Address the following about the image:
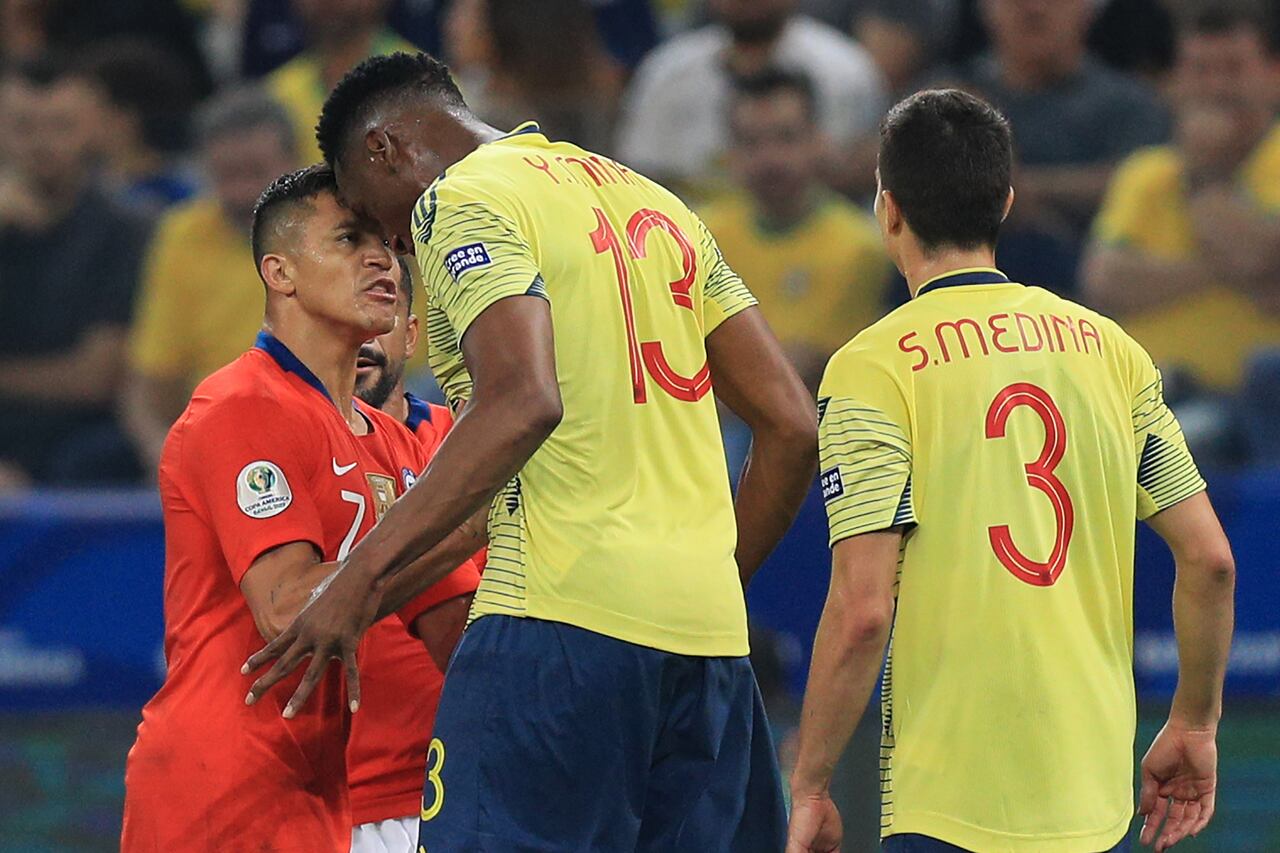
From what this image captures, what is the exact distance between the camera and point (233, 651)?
3736mm

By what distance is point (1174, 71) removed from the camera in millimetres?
8570

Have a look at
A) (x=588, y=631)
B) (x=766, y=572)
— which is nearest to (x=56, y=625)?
(x=766, y=572)

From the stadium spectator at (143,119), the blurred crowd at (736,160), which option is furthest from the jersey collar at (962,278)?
the stadium spectator at (143,119)

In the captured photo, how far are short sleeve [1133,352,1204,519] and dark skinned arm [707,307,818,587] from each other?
630mm

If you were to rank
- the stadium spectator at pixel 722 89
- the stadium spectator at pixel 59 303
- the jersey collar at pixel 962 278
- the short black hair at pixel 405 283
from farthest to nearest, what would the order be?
the stadium spectator at pixel 59 303, the stadium spectator at pixel 722 89, the short black hair at pixel 405 283, the jersey collar at pixel 962 278

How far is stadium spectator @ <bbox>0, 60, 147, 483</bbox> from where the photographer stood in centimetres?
845

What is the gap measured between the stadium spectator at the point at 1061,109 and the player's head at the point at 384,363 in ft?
13.2

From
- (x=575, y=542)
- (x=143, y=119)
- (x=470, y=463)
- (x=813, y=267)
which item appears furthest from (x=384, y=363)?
(x=143, y=119)

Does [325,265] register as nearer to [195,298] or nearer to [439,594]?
[439,594]

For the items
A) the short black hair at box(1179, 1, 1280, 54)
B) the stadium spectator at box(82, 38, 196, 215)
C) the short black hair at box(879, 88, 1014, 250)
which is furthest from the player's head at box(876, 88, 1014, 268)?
the stadium spectator at box(82, 38, 196, 215)

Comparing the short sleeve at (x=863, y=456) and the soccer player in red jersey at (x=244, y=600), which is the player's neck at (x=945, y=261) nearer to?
the short sleeve at (x=863, y=456)

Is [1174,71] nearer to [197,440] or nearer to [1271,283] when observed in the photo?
[1271,283]

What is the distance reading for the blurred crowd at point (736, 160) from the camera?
7.68 m

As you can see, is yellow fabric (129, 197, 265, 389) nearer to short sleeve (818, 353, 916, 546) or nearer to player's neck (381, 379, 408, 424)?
player's neck (381, 379, 408, 424)
